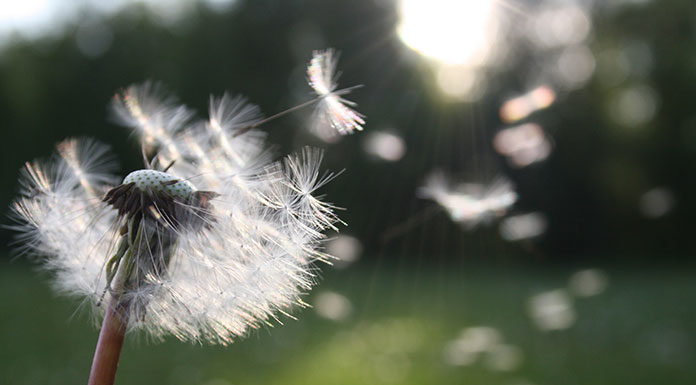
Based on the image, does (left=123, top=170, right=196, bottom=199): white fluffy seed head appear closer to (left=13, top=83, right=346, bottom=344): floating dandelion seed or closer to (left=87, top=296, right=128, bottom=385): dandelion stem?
(left=13, top=83, right=346, bottom=344): floating dandelion seed

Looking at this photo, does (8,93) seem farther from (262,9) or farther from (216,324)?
(216,324)

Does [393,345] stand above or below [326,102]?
above

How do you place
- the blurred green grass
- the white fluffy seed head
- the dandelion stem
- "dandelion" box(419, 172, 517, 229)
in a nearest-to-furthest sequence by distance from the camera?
the dandelion stem → the white fluffy seed head → "dandelion" box(419, 172, 517, 229) → the blurred green grass

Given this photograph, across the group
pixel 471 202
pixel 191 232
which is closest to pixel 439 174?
pixel 471 202

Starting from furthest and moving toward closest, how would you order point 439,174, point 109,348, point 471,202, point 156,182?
point 439,174 < point 471,202 < point 156,182 < point 109,348

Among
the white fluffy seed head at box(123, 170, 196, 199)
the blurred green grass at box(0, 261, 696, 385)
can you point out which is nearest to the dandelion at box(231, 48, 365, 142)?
the white fluffy seed head at box(123, 170, 196, 199)

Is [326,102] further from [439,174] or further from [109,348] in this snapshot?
[439,174]
